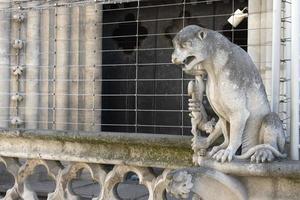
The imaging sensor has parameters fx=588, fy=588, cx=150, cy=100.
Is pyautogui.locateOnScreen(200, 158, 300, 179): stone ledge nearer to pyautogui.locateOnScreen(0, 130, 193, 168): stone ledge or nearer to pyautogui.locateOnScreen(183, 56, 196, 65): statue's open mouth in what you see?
pyautogui.locateOnScreen(183, 56, 196, 65): statue's open mouth

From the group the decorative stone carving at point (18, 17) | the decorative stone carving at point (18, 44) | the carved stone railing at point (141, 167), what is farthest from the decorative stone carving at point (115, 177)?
the decorative stone carving at point (18, 17)

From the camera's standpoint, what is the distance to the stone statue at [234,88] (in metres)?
3.45

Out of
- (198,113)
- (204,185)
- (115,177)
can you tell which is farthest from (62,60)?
(204,185)

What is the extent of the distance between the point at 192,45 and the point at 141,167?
1.45 meters

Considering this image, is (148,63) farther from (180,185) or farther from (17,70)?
(180,185)

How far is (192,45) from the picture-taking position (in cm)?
344

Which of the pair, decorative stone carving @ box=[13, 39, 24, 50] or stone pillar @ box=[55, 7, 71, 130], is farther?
stone pillar @ box=[55, 7, 71, 130]

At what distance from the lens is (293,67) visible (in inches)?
146

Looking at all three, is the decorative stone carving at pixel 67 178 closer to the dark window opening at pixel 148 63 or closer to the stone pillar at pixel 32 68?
the stone pillar at pixel 32 68

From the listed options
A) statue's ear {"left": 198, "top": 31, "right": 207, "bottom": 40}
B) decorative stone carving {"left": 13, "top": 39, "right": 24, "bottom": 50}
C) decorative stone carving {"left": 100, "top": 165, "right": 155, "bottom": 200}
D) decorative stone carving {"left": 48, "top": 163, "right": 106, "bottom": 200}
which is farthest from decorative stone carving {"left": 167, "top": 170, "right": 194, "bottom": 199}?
decorative stone carving {"left": 13, "top": 39, "right": 24, "bottom": 50}

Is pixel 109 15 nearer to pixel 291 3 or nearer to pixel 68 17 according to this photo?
pixel 68 17

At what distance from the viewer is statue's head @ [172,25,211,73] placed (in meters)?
3.44

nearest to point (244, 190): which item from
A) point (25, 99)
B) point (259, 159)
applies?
point (259, 159)

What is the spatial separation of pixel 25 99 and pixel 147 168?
278 cm
